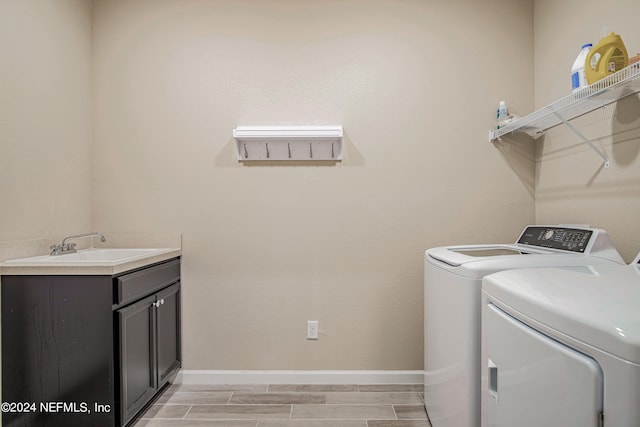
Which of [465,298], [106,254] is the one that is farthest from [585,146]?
[106,254]

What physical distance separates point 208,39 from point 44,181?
1.31m

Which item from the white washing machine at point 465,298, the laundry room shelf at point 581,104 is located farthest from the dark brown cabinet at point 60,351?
the laundry room shelf at point 581,104

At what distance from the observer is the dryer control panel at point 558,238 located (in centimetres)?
159

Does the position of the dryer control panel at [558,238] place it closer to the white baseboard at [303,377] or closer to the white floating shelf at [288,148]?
the white baseboard at [303,377]

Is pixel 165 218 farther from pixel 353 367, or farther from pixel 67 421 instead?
pixel 353 367

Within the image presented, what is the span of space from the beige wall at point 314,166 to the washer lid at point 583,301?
1.14 m

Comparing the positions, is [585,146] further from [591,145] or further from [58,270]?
[58,270]

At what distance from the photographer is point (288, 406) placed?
6.61 feet

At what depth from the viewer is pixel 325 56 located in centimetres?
229

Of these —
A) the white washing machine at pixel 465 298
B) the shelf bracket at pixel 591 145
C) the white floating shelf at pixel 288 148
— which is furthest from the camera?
the white floating shelf at pixel 288 148

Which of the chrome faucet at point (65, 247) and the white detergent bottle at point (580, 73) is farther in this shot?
the chrome faucet at point (65, 247)

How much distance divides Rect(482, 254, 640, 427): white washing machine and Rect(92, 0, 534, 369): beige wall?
3.72ft

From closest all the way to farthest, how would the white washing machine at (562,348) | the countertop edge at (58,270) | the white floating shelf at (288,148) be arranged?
the white washing machine at (562,348) < the countertop edge at (58,270) < the white floating shelf at (288,148)

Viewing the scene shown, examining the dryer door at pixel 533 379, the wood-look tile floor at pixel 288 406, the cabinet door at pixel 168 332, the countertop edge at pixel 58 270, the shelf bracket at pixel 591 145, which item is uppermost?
the shelf bracket at pixel 591 145
